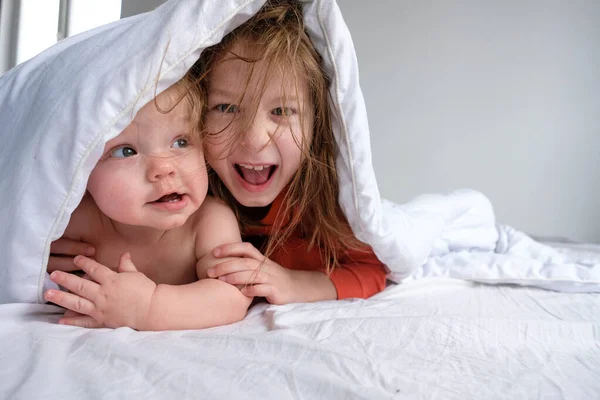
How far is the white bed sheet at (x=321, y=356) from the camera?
0.55 metres

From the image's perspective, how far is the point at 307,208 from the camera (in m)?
1.02

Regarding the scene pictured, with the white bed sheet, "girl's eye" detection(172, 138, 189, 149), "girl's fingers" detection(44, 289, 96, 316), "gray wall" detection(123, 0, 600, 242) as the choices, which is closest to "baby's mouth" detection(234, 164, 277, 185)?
"girl's eye" detection(172, 138, 189, 149)

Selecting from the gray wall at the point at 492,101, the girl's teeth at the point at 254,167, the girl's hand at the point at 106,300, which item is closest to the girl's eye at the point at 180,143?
the girl's teeth at the point at 254,167

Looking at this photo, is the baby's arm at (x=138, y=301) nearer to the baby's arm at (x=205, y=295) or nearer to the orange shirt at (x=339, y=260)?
the baby's arm at (x=205, y=295)

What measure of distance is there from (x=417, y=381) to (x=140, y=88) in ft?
1.59

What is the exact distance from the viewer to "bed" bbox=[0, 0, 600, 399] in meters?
0.57

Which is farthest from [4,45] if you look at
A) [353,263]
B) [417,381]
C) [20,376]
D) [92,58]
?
[417,381]

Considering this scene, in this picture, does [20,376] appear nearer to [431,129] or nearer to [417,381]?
[417,381]

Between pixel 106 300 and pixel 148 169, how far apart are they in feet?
0.61

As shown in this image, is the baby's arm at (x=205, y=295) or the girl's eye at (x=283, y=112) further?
the girl's eye at (x=283, y=112)

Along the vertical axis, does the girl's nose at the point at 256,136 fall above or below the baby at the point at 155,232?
above

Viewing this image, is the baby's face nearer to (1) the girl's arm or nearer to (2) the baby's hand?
(2) the baby's hand

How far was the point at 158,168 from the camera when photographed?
0.81 m

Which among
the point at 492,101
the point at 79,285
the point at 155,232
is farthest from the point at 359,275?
the point at 492,101
